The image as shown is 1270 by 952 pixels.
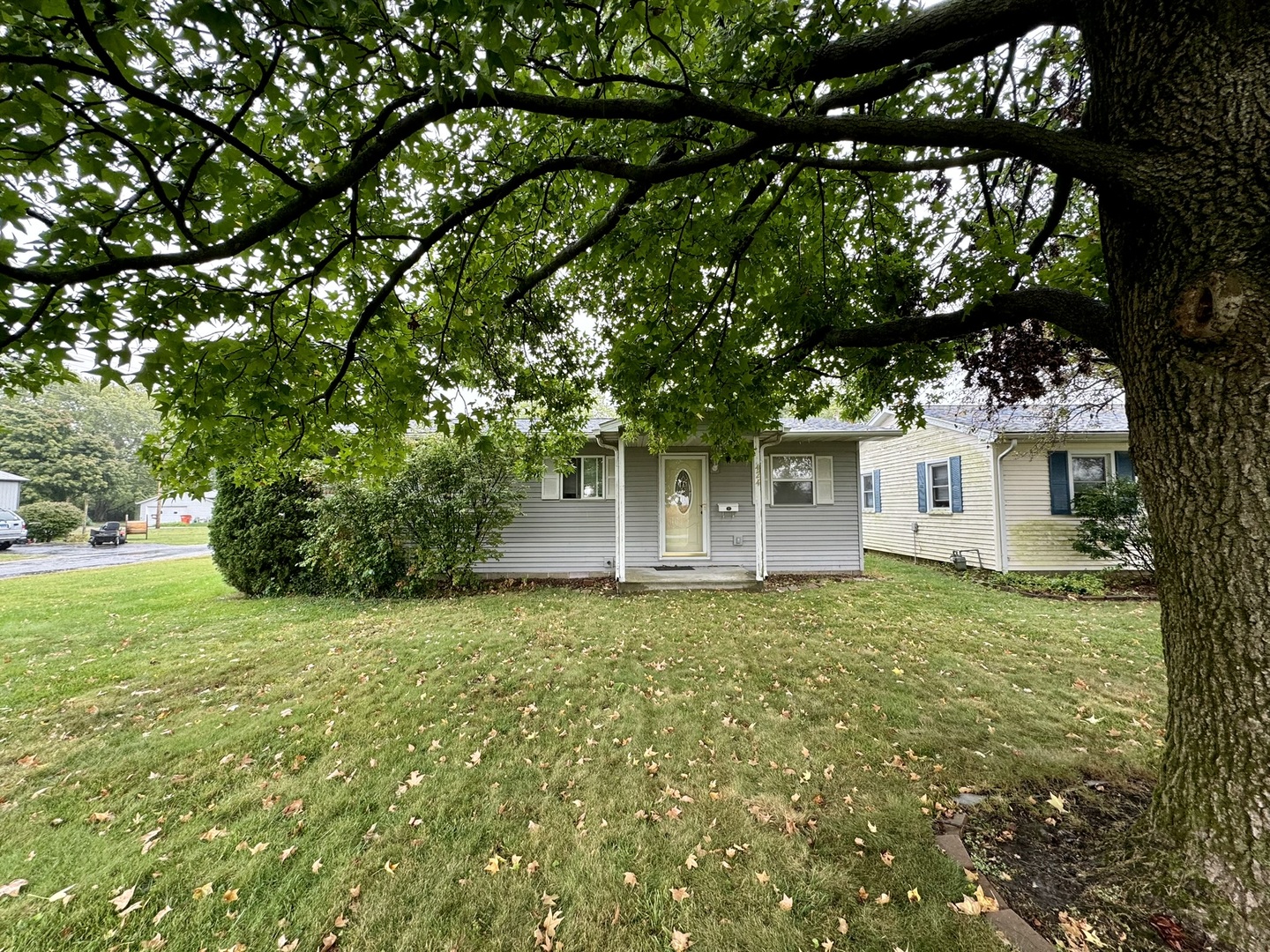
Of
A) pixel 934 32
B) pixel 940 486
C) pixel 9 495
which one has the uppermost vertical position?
pixel 934 32

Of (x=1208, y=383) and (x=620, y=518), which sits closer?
(x=1208, y=383)

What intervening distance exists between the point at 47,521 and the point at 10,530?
3713 mm

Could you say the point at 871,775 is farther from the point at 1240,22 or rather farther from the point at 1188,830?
the point at 1240,22

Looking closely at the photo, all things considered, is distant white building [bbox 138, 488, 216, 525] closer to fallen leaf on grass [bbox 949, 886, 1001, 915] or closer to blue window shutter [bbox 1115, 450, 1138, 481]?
fallen leaf on grass [bbox 949, 886, 1001, 915]

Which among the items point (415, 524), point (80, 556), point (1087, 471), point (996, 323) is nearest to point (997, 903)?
point (996, 323)

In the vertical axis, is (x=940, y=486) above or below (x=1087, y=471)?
below

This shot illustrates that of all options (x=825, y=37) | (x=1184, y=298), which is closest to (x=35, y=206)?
(x=825, y=37)

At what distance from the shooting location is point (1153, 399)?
77.0 inches

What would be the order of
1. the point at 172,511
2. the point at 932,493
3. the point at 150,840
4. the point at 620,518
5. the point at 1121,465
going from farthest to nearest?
1. the point at 172,511
2. the point at 932,493
3. the point at 1121,465
4. the point at 620,518
5. the point at 150,840

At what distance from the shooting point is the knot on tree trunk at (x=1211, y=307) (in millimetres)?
1701

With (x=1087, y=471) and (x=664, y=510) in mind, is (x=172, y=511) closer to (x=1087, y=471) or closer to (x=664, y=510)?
(x=664, y=510)

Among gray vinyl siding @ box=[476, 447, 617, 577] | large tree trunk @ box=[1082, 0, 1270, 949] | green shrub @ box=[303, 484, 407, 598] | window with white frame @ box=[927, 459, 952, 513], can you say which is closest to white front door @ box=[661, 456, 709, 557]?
gray vinyl siding @ box=[476, 447, 617, 577]

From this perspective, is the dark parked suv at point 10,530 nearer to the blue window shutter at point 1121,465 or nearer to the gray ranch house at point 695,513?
the gray ranch house at point 695,513

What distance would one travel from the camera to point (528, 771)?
3152 mm
